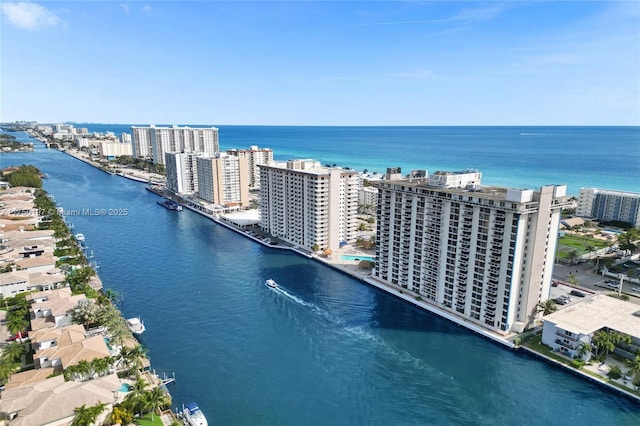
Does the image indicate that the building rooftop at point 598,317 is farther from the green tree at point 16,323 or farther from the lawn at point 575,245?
the green tree at point 16,323

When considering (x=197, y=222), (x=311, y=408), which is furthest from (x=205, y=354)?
(x=197, y=222)

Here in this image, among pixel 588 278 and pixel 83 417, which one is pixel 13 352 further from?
pixel 588 278

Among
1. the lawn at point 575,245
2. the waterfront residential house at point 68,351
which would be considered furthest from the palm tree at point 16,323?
the lawn at point 575,245

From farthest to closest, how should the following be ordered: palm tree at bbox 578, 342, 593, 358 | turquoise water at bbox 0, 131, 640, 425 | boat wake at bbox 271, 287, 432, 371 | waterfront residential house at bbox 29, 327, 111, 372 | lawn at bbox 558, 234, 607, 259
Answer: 1. lawn at bbox 558, 234, 607, 259
2. boat wake at bbox 271, 287, 432, 371
3. palm tree at bbox 578, 342, 593, 358
4. waterfront residential house at bbox 29, 327, 111, 372
5. turquoise water at bbox 0, 131, 640, 425

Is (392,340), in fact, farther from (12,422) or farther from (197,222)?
(197,222)

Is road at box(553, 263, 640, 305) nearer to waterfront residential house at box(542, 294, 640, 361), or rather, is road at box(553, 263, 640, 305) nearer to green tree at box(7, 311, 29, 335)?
waterfront residential house at box(542, 294, 640, 361)

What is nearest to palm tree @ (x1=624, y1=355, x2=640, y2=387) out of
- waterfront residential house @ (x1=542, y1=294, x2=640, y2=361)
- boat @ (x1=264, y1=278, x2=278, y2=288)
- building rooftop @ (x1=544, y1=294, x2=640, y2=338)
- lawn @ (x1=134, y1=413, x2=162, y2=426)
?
waterfront residential house @ (x1=542, y1=294, x2=640, y2=361)

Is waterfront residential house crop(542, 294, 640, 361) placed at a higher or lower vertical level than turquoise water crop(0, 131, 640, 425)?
higher
